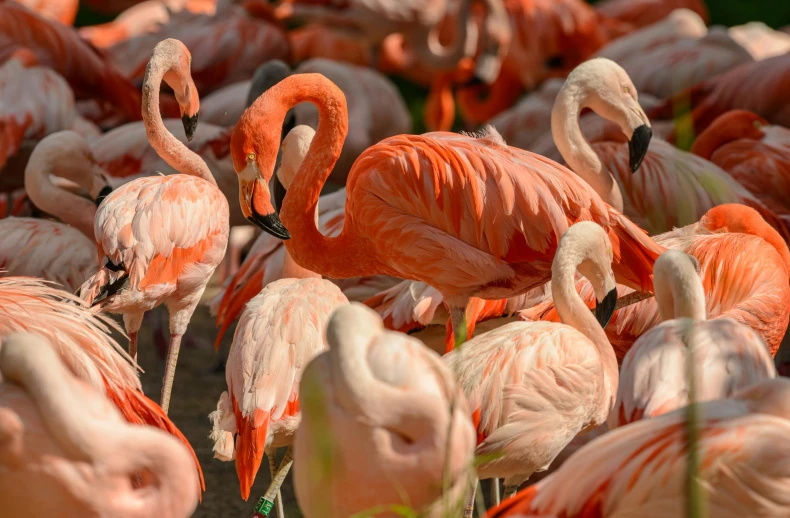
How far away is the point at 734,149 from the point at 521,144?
1.93 m

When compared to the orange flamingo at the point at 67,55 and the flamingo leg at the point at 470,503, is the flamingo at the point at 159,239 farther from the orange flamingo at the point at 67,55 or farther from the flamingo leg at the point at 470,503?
the orange flamingo at the point at 67,55

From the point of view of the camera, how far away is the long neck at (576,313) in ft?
10.9

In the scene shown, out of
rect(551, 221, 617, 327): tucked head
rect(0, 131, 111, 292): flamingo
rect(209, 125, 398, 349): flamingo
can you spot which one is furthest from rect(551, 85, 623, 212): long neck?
rect(0, 131, 111, 292): flamingo

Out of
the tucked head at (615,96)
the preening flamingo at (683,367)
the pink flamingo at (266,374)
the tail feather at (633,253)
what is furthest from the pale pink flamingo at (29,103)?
the preening flamingo at (683,367)

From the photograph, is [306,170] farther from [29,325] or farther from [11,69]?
[11,69]

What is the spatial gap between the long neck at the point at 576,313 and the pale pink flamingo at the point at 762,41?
5809 mm

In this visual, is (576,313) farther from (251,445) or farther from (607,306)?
(251,445)

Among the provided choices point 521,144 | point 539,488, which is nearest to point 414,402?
point 539,488

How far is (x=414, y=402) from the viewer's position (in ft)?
7.38

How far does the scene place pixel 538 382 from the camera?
3145mm

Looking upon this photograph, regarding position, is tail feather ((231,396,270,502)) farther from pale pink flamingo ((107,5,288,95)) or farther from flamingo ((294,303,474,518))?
pale pink flamingo ((107,5,288,95))

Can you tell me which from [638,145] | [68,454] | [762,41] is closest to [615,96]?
[638,145]

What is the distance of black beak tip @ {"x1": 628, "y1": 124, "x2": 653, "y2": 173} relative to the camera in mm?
4195

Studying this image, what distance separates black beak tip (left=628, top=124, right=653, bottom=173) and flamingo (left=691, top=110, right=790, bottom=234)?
1.29 meters
